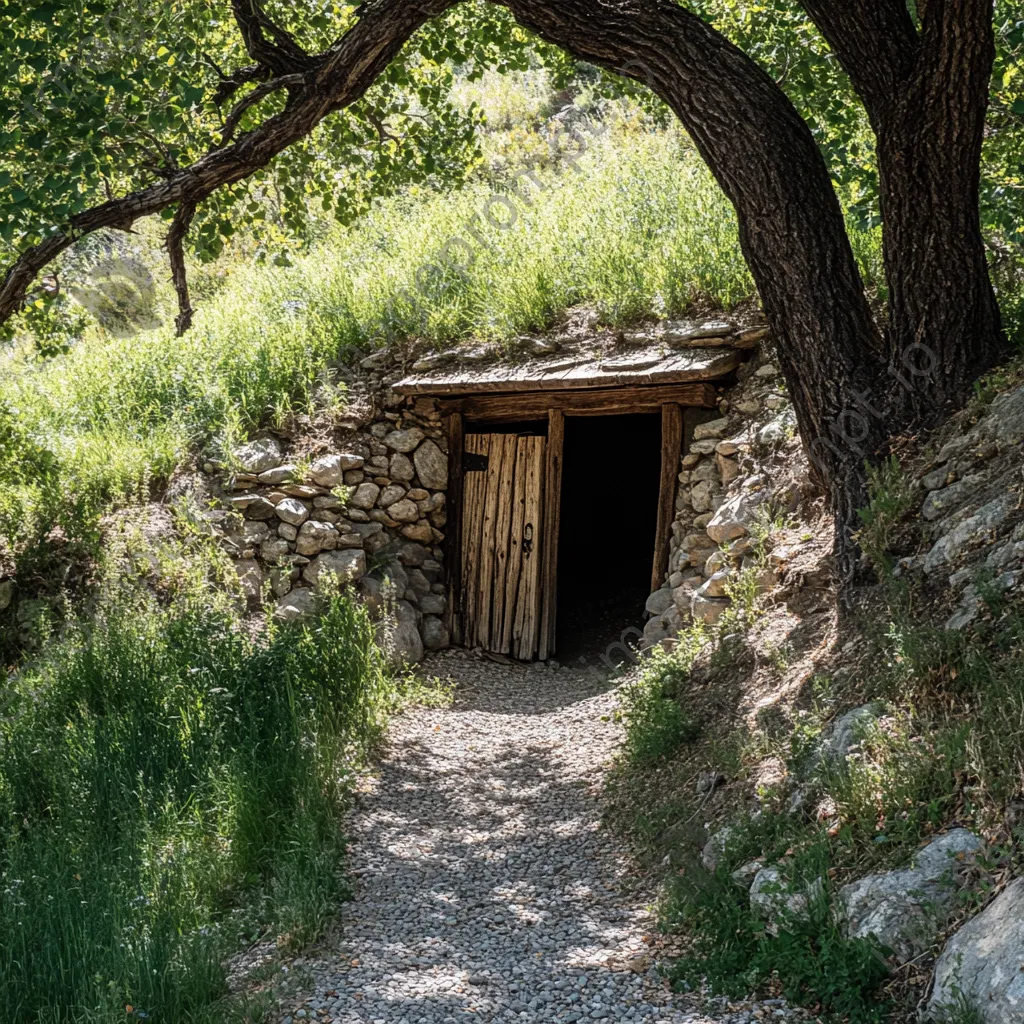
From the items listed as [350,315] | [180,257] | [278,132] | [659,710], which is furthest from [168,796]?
[350,315]

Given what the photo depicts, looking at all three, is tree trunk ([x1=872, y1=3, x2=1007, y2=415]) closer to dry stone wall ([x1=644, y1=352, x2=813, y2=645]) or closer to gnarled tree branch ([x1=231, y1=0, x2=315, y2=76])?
dry stone wall ([x1=644, y1=352, x2=813, y2=645])

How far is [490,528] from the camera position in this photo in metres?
9.34

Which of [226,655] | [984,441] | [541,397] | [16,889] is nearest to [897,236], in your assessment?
[984,441]

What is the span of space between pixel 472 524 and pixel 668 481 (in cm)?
195

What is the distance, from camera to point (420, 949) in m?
4.37

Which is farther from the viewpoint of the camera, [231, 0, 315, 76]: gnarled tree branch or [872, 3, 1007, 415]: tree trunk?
[231, 0, 315, 76]: gnarled tree branch

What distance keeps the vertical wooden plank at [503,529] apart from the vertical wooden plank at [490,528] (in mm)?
20

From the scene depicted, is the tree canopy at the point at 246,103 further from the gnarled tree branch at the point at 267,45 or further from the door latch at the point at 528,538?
the door latch at the point at 528,538

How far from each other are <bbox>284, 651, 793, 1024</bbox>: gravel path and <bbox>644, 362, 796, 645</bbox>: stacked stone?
94 centimetres

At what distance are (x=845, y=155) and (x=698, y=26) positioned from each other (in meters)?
2.24

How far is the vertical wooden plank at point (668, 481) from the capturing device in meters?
8.27

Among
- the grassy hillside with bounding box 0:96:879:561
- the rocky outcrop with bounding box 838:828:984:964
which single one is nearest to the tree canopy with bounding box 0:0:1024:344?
the grassy hillside with bounding box 0:96:879:561

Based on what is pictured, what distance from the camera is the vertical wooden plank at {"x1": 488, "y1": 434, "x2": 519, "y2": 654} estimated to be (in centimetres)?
927

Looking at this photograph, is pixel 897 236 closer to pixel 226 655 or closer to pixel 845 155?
pixel 845 155
